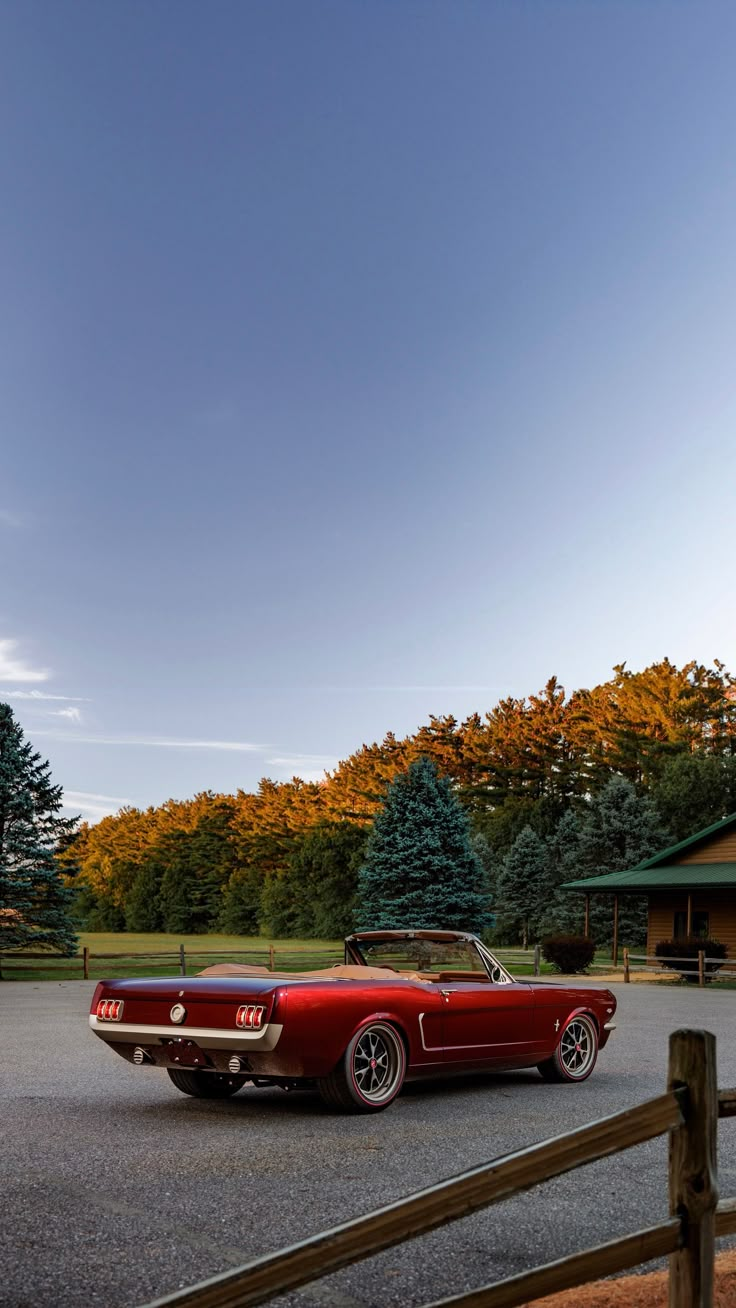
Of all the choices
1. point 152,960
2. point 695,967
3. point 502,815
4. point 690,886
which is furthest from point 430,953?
point 502,815

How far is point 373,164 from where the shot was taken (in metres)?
24.8

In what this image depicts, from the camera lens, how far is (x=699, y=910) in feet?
119

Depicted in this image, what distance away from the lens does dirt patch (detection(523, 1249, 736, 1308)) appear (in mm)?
4070

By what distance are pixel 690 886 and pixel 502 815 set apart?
3718 cm

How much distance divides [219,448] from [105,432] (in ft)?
10.9

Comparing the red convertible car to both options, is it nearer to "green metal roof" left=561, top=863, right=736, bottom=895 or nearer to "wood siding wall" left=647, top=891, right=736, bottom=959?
"green metal roof" left=561, top=863, right=736, bottom=895

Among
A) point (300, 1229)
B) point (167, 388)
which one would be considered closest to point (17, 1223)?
point (300, 1229)

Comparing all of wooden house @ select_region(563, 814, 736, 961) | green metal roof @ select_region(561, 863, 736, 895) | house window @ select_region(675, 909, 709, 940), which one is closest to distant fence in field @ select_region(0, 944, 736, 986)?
house window @ select_region(675, 909, 709, 940)

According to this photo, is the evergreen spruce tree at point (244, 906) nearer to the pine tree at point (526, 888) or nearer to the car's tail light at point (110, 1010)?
the pine tree at point (526, 888)

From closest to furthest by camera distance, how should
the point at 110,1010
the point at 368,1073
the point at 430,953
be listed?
1. the point at 368,1073
2. the point at 110,1010
3. the point at 430,953

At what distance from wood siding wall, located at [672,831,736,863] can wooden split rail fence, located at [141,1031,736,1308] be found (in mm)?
33949

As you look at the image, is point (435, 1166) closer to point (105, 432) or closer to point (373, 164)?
point (373, 164)

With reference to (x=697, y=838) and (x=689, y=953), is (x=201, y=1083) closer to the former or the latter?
(x=689, y=953)

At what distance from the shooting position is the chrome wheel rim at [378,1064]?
787 centimetres
